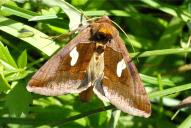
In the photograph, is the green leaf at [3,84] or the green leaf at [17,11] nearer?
the green leaf at [3,84]

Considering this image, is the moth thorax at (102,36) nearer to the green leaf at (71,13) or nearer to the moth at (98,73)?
the moth at (98,73)

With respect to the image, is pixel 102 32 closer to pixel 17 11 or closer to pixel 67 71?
pixel 67 71

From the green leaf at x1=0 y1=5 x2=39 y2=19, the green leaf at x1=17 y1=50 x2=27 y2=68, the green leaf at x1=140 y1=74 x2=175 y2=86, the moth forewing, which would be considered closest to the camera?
the moth forewing

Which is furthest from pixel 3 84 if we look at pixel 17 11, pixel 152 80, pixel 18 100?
pixel 152 80

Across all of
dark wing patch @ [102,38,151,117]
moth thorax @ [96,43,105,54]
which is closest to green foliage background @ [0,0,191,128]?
dark wing patch @ [102,38,151,117]

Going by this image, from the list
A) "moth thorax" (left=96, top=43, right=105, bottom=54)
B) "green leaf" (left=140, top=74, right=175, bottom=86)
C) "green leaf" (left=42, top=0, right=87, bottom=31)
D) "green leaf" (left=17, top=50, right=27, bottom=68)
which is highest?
"green leaf" (left=42, top=0, right=87, bottom=31)

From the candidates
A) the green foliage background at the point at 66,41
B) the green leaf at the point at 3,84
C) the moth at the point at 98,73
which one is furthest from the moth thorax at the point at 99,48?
the green leaf at the point at 3,84

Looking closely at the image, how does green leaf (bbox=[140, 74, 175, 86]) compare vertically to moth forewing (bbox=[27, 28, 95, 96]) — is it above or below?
below

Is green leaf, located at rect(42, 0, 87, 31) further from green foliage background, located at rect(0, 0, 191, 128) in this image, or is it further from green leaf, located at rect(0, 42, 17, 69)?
green leaf, located at rect(0, 42, 17, 69)
